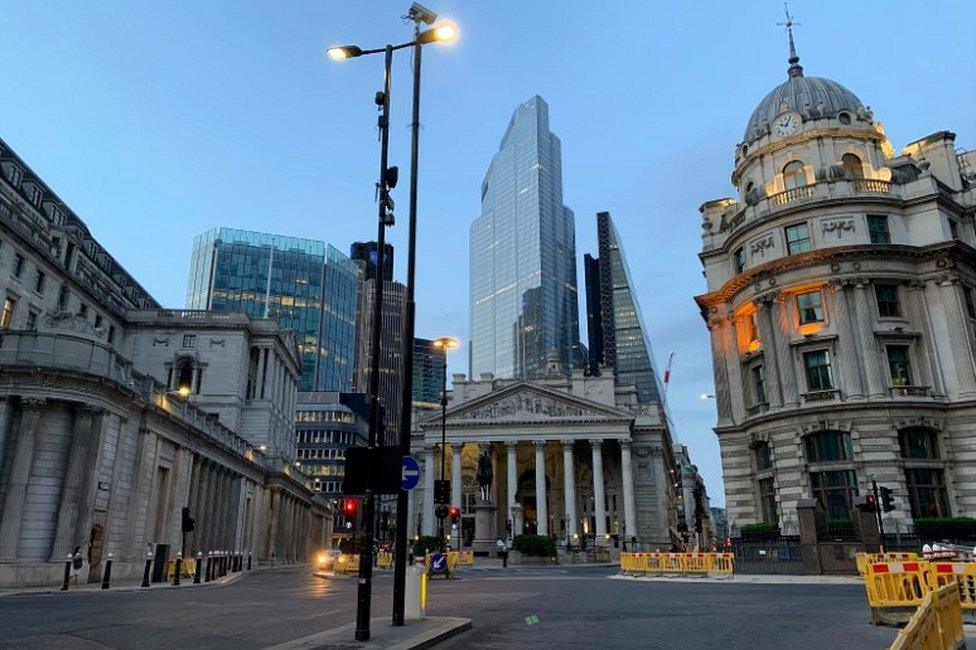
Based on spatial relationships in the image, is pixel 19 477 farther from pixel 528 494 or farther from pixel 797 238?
pixel 528 494

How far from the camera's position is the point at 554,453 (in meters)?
95.1

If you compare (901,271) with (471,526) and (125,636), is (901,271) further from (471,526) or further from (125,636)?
(471,526)

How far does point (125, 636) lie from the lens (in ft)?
35.7

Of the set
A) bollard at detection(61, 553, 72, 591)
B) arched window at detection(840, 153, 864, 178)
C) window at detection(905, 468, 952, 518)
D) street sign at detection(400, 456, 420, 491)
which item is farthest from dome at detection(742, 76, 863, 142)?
bollard at detection(61, 553, 72, 591)

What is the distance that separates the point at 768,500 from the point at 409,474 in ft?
128

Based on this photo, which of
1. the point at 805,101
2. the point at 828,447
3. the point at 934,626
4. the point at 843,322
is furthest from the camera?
the point at 805,101

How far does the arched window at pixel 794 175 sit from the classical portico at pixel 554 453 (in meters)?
40.3

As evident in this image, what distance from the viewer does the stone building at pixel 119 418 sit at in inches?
1072

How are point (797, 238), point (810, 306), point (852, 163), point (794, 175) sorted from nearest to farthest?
point (810, 306) → point (797, 238) → point (852, 163) → point (794, 175)

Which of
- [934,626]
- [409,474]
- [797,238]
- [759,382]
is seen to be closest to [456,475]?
[759,382]

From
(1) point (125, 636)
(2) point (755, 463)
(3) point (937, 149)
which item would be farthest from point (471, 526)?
(1) point (125, 636)

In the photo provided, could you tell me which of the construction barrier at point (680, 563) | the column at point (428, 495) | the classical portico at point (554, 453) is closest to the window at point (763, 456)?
the construction barrier at point (680, 563)

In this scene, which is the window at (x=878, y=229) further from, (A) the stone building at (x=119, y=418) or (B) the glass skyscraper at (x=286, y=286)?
(B) the glass skyscraper at (x=286, y=286)

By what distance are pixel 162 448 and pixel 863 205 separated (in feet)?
148
